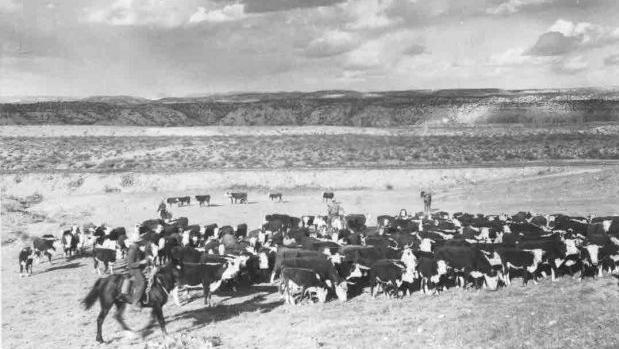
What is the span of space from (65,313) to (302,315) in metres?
6.21

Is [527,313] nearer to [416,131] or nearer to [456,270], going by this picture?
[456,270]

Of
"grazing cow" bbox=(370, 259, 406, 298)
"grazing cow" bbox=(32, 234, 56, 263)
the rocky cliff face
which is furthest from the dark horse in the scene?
the rocky cliff face

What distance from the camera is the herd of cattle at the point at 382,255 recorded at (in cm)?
1369

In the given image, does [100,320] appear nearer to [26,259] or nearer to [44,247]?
[26,259]

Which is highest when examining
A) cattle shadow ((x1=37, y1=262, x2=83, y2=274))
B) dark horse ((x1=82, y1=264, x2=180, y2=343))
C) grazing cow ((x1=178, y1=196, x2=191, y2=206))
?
dark horse ((x1=82, y1=264, x2=180, y2=343))

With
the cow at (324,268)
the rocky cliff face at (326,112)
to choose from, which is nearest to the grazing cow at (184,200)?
the cow at (324,268)

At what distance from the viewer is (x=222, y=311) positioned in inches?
537

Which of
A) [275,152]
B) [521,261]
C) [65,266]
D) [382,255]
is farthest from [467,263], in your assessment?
[275,152]

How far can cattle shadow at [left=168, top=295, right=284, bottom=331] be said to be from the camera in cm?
1298

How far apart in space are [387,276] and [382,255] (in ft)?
6.52

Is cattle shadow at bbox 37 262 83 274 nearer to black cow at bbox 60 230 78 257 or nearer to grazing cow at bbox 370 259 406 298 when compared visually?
black cow at bbox 60 230 78 257

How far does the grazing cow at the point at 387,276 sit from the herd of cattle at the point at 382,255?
0.03 meters

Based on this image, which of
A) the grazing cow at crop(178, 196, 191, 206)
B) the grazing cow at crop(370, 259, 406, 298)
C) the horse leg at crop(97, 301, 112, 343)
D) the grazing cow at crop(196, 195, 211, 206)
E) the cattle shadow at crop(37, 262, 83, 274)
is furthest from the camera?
the grazing cow at crop(178, 196, 191, 206)

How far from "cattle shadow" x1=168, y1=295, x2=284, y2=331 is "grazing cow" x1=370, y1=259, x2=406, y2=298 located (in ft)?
8.17
